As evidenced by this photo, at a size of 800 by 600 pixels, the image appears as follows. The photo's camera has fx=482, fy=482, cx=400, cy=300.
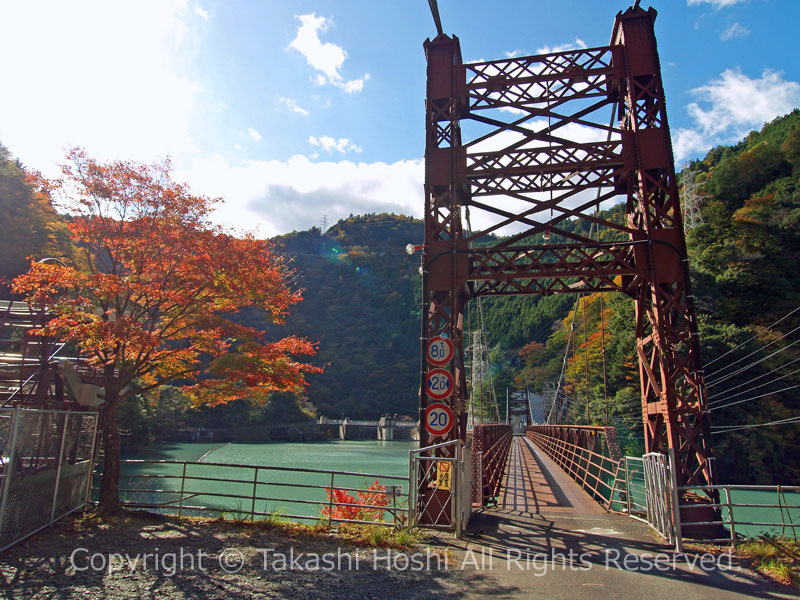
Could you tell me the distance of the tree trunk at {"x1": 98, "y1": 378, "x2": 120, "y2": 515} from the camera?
388 inches

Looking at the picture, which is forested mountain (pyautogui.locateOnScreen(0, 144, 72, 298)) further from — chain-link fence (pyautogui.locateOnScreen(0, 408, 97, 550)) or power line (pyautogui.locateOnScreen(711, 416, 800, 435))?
power line (pyautogui.locateOnScreen(711, 416, 800, 435))

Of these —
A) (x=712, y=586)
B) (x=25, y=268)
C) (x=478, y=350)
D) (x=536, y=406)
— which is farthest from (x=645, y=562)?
(x=536, y=406)

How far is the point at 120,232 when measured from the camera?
10609 millimetres

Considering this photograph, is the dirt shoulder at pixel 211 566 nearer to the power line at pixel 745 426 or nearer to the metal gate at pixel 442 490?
the metal gate at pixel 442 490

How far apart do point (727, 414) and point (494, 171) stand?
32.4m

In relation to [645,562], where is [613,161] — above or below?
above

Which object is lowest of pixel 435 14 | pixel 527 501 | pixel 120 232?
pixel 527 501

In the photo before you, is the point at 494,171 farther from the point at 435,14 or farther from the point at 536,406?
the point at 536,406

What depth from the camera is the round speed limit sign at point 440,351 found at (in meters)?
9.79

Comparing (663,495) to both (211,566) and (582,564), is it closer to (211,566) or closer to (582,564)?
(582,564)

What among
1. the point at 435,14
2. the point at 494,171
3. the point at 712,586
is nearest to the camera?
the point at 712,586

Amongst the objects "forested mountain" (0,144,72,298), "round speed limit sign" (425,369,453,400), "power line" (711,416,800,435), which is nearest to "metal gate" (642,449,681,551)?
"round speed limit sign" (425,369,453,400)

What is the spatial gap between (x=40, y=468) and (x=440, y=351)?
→ 755cm

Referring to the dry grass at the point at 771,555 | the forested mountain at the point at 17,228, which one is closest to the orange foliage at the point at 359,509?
the dry grass at the point at 771,555
